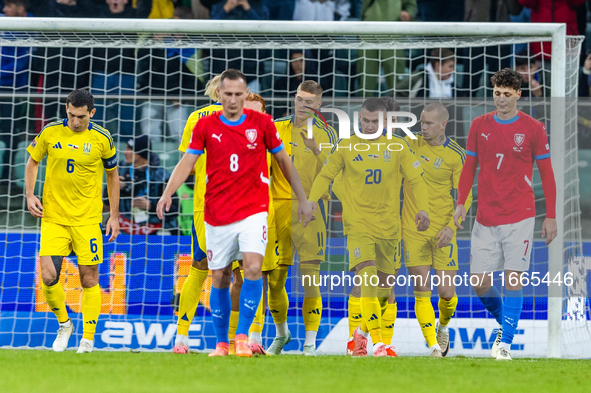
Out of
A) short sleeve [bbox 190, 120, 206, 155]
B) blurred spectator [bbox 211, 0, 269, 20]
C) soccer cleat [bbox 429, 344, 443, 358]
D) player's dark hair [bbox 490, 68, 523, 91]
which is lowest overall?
soccer cleat [bbox 429, 344, 443, 358]

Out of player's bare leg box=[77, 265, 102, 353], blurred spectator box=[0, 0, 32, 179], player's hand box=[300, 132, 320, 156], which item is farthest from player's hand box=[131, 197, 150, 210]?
player's hand box=[300, 132, 320, 156]

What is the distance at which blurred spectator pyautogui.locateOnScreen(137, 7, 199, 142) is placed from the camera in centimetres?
827

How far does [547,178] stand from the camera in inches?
240

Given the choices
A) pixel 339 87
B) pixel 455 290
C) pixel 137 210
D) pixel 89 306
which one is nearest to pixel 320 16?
pixel 339 87

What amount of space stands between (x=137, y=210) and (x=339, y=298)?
2.34 meters

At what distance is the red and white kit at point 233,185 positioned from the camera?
4961 millimetres

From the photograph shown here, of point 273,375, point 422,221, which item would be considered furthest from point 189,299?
point 422,221

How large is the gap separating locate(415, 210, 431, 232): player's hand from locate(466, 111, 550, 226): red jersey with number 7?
48cm

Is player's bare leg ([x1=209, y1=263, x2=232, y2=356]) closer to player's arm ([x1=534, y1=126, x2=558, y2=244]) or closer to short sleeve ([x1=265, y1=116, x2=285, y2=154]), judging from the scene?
short sleeve ([x1=265, y1=116, x2=285, y2=154])

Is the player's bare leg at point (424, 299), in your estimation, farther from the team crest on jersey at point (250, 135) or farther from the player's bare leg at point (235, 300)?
the team crest on jersey at point (250, 135)

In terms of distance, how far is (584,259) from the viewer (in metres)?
7.00

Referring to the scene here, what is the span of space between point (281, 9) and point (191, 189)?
332 cm

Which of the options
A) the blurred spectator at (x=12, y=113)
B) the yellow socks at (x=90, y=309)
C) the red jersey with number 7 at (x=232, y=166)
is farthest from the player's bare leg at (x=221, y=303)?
the blurred spectator at (x=12, y=113)

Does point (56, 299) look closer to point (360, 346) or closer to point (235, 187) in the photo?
point (235, 187)
